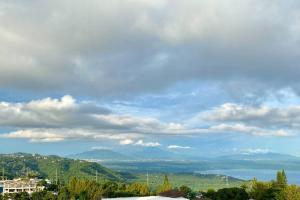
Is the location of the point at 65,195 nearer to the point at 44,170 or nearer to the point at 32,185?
the point at 32,185

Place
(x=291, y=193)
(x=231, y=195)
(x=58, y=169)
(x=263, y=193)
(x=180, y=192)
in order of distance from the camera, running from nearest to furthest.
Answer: (x=180, y=192)
(x=291, y=193)
(x=231, y=195)
(x=263, y=193)
(x=58, y=169)

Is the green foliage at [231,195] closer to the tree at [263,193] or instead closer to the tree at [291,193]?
the tree at [263,193]

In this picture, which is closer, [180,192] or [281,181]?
[180,192]

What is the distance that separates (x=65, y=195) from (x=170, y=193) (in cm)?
1482

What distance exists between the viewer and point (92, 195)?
5925cm

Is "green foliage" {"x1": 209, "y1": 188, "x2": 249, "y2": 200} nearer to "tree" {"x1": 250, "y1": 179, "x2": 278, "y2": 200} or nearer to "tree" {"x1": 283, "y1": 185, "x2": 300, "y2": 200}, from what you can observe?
"tree" {"x1": 250, "y1": 179, "x2": 278, "y2": 200}

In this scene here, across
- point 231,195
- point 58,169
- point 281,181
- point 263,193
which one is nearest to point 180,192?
point 231,195

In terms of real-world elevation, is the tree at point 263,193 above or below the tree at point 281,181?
below

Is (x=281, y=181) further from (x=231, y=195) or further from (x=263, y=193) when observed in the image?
(x=231, y=195)

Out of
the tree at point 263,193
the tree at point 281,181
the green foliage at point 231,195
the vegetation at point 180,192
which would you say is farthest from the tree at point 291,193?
the tree at point 281,181

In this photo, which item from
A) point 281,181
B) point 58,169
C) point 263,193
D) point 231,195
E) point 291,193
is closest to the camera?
point 291,193

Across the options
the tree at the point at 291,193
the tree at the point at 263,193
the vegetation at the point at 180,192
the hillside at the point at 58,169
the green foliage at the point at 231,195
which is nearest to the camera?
the tree at the point at 291,193

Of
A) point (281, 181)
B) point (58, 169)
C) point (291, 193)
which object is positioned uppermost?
point (58, 169)

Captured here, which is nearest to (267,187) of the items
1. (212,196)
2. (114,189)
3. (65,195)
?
(212,196)
